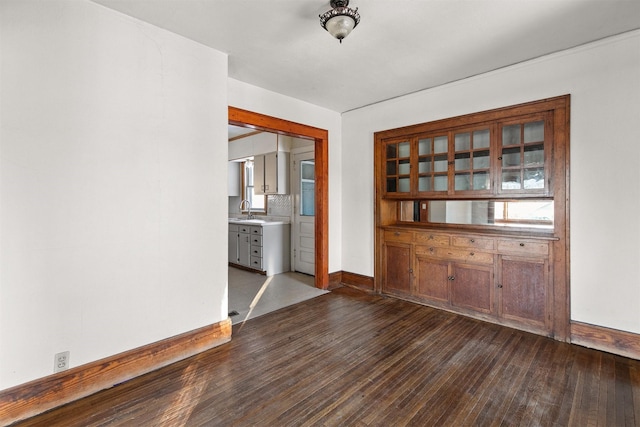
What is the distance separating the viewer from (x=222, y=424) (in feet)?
5.90

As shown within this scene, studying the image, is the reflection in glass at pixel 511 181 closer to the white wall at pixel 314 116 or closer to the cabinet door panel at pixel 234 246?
the white wall at pixel 314 116

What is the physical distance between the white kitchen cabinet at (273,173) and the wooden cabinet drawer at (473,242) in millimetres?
3140

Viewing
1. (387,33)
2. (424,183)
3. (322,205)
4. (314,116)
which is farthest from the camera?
(322,205)

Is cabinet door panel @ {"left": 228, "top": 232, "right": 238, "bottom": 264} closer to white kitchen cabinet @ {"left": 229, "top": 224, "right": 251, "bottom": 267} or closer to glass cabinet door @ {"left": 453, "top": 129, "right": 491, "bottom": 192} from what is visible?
white kitchen cabinet @ {"left": 229, "top": 224, "right": 251, "bottom": 267}

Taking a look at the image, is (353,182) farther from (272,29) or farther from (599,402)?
(599,402)

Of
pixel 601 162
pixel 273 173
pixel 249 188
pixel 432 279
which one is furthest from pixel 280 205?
pixel 601 162

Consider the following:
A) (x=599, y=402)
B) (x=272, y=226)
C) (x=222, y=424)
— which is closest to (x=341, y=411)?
(x=222, y=424)

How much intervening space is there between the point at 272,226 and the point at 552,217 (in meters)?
4.00

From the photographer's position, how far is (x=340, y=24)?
2119 millimetres

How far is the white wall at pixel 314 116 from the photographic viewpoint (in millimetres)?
3492

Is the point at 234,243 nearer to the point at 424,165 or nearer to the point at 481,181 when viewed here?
the point at 424,165

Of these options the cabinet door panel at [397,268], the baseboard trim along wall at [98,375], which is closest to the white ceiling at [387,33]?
the cabinet door panel at [397,268]

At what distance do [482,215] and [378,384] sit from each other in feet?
8.16

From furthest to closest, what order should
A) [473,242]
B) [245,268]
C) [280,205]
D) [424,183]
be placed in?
[280,205] → [245,268] → [424,183] → [473,242]
